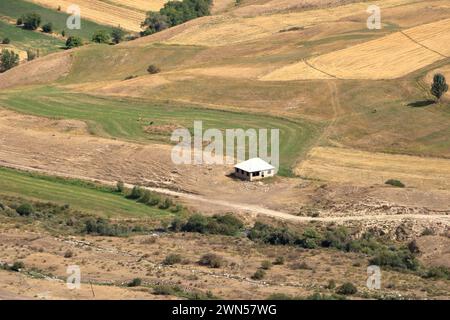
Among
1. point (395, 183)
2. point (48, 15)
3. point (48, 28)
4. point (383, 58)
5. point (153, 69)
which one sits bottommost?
point (395, 183)

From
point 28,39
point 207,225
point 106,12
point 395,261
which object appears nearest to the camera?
point 395,261

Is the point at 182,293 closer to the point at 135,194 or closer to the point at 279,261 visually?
the point at 279,261

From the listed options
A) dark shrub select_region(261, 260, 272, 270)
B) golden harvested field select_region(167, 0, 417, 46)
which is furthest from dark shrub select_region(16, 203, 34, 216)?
golden harvested field select_region(167, 0, 417, 46)

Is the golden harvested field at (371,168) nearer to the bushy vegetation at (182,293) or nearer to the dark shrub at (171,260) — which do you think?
the dark shrub at (171,260)

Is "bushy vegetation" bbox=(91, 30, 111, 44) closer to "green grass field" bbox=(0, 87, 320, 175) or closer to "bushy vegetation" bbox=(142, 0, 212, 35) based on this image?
"bushy vegetation" bbox=(142, 0, 212, 35)

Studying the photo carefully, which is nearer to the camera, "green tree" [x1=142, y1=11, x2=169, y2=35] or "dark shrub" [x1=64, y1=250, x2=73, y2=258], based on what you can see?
"dark shrub" [x1=64, y1=250, x2=73, y2=258]

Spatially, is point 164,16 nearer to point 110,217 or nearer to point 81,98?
point 81,98

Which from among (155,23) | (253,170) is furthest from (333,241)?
(155,23)
